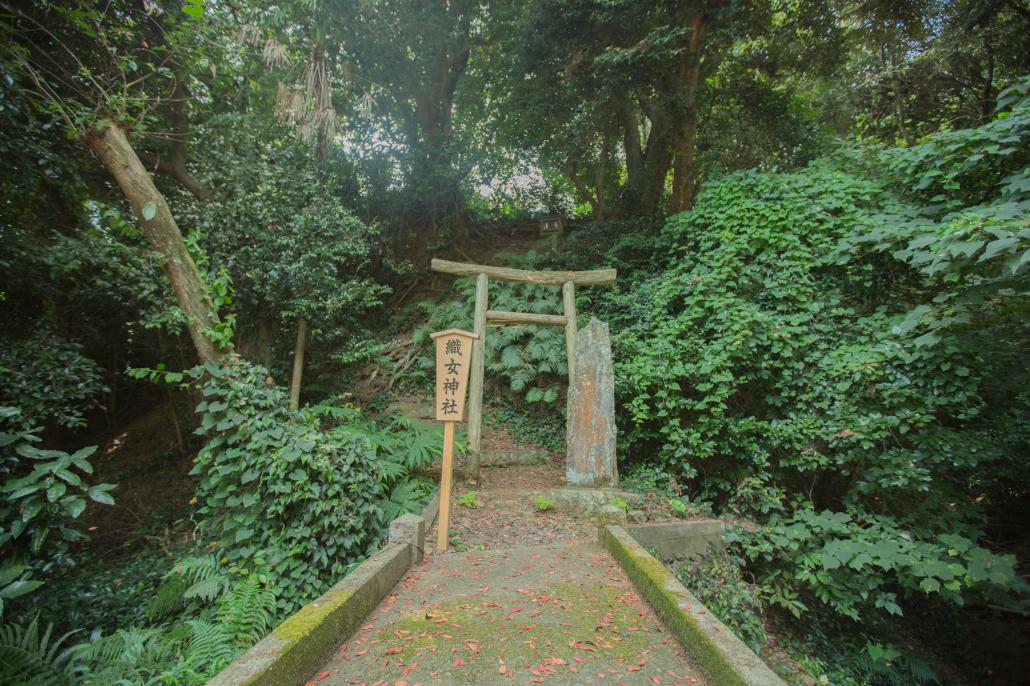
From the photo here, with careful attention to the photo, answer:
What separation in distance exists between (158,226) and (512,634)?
18.2 ft

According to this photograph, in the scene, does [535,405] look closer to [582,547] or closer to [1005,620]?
[582,547]

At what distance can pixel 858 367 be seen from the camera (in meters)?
5.06

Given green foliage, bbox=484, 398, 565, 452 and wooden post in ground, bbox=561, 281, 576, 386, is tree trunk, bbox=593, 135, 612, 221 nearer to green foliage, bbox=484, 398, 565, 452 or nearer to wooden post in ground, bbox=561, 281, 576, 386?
wooden post in ground, bbox=561, 281, 576, 386

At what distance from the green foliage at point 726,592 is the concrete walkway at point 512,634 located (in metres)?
0.94

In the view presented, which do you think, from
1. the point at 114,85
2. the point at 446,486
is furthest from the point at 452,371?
the point at 114,85

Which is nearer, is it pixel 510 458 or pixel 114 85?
pixel 114 85

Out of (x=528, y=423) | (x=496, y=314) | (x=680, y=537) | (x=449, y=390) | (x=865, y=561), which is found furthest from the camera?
(x=528, y=423)

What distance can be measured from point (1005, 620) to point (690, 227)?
7.40 metres

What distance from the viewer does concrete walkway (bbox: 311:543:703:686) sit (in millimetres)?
2479

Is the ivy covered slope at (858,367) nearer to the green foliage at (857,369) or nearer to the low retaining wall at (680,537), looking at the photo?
the green foliage at (857,369)

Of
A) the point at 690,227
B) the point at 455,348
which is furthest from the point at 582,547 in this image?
the point at 690,227

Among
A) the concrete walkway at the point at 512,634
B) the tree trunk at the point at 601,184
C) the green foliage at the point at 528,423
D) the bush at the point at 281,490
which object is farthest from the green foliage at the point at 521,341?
the concrete walkway at the point at 512,634

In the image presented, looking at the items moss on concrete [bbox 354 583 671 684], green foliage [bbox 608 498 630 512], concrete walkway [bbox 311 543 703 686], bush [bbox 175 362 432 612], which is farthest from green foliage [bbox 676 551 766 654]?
bush [bbox 175 362 432 612]

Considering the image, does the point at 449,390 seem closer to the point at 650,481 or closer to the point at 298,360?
the point at 650,481
